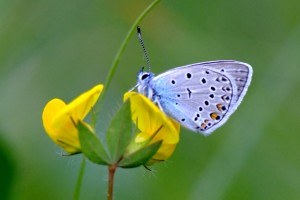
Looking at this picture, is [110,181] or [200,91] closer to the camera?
[110,181]

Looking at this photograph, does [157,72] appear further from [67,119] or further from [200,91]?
[67,119]

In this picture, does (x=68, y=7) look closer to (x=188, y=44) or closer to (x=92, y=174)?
(x=188, y=44)

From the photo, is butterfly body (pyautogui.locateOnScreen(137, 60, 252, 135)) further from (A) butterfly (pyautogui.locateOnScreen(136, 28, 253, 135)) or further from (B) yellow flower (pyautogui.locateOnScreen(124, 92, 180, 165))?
(B) yellow flower (pyautogui.locateOnScreen(124, 92, 180, 165))

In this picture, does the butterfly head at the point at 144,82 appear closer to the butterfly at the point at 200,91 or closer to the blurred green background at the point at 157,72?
the butterfly at the point at 200,91

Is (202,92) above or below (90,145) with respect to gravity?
above

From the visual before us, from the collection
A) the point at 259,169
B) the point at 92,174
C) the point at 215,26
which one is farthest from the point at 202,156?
the point at 215,26

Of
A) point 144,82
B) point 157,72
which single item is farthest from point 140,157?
point 157,72

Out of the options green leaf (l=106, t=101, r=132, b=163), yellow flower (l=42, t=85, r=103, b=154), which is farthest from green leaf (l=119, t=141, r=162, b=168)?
yellow flower (l=42, t=85, r=103, b=154)
